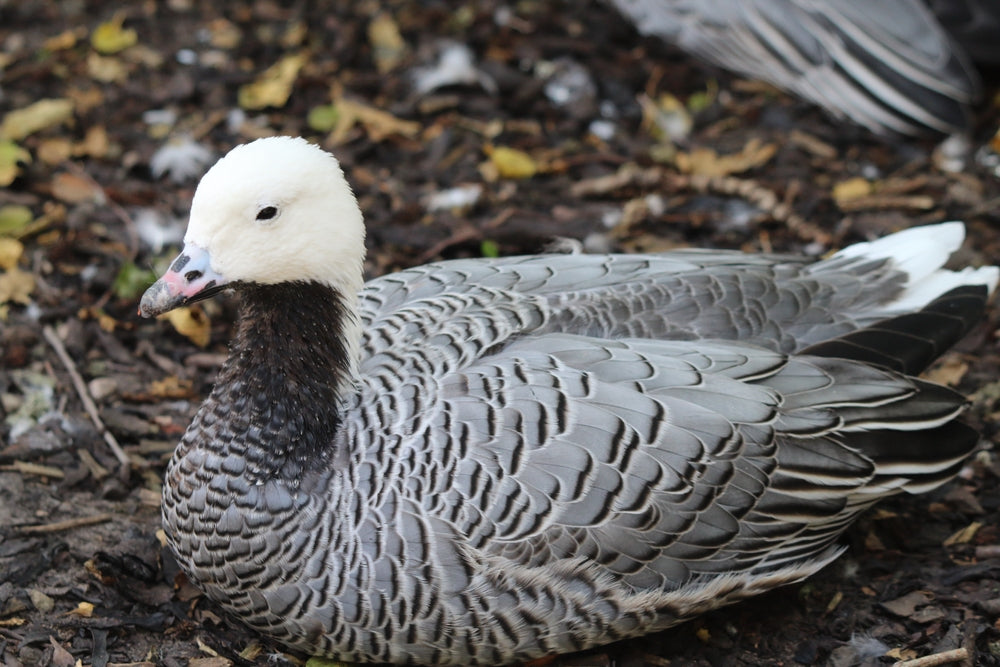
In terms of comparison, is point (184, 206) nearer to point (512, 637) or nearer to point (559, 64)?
point (559, 64)

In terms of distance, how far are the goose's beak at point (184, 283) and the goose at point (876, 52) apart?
174 inches

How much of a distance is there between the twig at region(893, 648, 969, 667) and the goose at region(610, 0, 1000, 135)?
11.9ft

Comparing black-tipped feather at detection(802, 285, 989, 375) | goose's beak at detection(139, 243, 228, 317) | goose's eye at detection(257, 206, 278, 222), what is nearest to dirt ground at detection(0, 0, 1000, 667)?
black-tipped feather at detection(802, 285, 989, 375)

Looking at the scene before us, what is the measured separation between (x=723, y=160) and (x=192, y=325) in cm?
312

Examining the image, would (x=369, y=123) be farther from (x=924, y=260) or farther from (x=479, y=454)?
(x=479, y=454)

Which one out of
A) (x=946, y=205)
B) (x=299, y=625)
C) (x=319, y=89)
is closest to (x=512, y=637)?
(x=299, y=625)

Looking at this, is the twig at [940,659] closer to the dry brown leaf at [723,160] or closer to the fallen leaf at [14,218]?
the dry brown leaf at [723,160]

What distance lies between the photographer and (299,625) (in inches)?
139

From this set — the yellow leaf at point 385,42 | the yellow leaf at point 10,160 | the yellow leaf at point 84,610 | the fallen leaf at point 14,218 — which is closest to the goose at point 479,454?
the yellow leaf at point 84,610

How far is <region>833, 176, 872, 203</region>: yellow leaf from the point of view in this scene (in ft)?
19.7

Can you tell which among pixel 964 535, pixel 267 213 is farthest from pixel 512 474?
pixel 964 535

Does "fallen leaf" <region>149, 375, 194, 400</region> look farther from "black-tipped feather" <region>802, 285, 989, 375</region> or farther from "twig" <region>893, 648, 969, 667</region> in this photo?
"twig" <region>893, 648, 969, 667</region>

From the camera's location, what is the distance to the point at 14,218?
5512 millimetres

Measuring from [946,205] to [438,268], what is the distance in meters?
3.07
